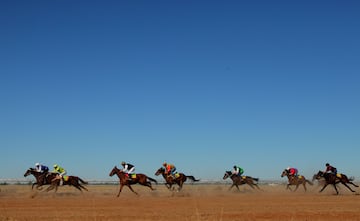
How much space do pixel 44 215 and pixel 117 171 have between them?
1639cm

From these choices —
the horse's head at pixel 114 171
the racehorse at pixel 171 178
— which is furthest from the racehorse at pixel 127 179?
the racehorse at pixel 171 178

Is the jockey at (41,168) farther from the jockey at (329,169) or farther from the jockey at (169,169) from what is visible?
the jockey at (329,169)

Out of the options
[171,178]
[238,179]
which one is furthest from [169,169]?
[238,179]

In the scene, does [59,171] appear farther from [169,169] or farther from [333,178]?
[333,178]

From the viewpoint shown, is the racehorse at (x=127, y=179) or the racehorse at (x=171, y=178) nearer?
the racehorse at (x=127, y=179)

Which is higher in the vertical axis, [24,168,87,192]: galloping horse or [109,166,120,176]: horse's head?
[109,166,120,176]: horse's head

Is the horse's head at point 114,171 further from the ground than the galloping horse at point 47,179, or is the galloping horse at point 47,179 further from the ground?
the horse's head at point 114,171

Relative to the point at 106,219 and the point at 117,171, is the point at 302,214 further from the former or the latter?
the point at 117,171

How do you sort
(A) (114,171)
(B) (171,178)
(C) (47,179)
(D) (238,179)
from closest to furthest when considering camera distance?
(C) (47,179) → (A) (114,171) → (B) (171,178) → (D) (238,179)

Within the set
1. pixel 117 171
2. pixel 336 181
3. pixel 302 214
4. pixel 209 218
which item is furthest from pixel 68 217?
pixel 336 181

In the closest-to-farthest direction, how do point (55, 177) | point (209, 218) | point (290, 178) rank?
point (209, 218) < point (55, 177) < point (290, 178)

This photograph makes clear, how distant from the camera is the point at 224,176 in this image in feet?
135

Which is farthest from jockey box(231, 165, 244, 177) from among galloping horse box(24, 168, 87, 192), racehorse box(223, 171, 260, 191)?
galloping horse box(24, 168, 87, 192)

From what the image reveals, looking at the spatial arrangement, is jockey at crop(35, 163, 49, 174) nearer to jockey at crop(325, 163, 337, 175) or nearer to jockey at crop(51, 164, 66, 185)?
jockey at crop(51, 164, 66, 185)
